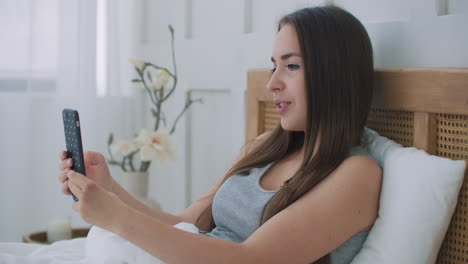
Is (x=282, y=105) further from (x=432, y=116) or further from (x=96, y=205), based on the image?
(x=96, y=205)

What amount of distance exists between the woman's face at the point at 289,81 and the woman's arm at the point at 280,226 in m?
0.17

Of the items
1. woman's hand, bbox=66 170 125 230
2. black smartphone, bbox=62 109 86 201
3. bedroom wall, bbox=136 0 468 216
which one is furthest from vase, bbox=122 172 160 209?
woman's hand, bbox=66 170 125 230

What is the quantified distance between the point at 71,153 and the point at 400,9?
0.81m

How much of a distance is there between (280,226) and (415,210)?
253 millimetres

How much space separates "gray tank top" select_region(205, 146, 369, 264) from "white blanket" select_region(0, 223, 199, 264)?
0.08m

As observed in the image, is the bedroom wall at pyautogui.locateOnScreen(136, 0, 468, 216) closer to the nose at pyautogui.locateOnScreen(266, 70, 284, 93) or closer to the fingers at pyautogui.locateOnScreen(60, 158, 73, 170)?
the nose at pyautogui.locateOnScreen(266, 70, 284, 93)

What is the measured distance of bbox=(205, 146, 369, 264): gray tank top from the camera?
4.05ft

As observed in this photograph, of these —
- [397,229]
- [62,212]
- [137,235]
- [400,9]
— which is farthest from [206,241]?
[62,212]

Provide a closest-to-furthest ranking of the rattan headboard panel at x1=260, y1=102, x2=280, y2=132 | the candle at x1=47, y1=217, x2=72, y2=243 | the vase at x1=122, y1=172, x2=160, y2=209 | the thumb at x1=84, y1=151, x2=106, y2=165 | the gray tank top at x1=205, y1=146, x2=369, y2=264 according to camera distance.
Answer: the gray tank top at x1=205, y1=146, x2=369, y2=264, the thumb at x1=84, y1=151, x2=106, y2=165, the rattan headboard panel at x1=260, y1=102, x2=280, y2=132, the candle at x1=47, y1=217, x2=72, y2=243, the vase at x1=122, y1=172, x2=160, y2=209

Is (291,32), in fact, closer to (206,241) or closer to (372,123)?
(372,123)

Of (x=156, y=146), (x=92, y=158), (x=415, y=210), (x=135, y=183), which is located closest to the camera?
(x=415, y=210)

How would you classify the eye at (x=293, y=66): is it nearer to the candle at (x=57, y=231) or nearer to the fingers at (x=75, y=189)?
the fingers at (x=75, y=189)

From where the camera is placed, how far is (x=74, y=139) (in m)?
1.27

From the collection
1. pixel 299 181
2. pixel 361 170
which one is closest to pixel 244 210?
pixel 299 181
